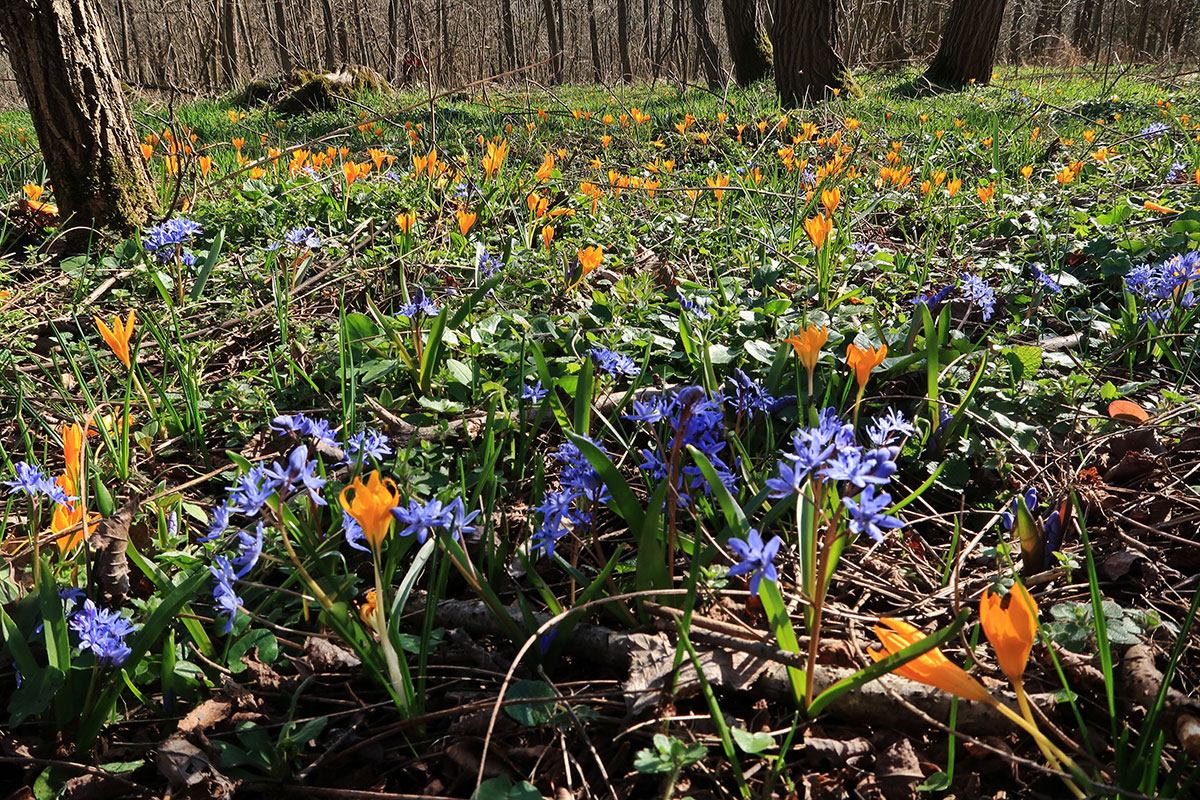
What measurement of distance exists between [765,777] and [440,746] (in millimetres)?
453

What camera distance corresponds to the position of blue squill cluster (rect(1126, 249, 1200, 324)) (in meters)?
1.98

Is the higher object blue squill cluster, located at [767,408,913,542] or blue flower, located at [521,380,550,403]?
blue squill cluster, located at [767,408,913,542]

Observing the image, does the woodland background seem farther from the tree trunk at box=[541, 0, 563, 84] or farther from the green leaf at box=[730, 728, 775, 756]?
the green leaf at box=[730, 728, 775, 756]

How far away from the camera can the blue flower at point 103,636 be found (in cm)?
105

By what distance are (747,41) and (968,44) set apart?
2675 mm

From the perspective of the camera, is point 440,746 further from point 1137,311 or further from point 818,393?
point 1137,311

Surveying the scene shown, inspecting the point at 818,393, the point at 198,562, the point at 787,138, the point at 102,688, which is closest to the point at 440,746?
the point at 102,688

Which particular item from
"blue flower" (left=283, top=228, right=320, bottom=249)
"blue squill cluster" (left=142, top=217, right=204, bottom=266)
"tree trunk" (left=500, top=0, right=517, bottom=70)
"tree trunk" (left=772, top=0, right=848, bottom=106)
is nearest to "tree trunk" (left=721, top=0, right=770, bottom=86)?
"tree trunk" (left=772, top=0, right=848, bottom=106)

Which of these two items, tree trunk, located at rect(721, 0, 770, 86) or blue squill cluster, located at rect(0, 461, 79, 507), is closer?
blue squill cluster, located at rect(0, 461, 79, 507)

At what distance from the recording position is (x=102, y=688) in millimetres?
1118

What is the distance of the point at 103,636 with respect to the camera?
42.0 inches

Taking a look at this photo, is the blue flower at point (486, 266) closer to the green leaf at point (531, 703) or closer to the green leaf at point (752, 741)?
the green leaf at point (531, 703)

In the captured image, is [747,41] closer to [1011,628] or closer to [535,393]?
[535,393]

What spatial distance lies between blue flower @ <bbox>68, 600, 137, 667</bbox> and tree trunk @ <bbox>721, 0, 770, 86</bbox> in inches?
348
